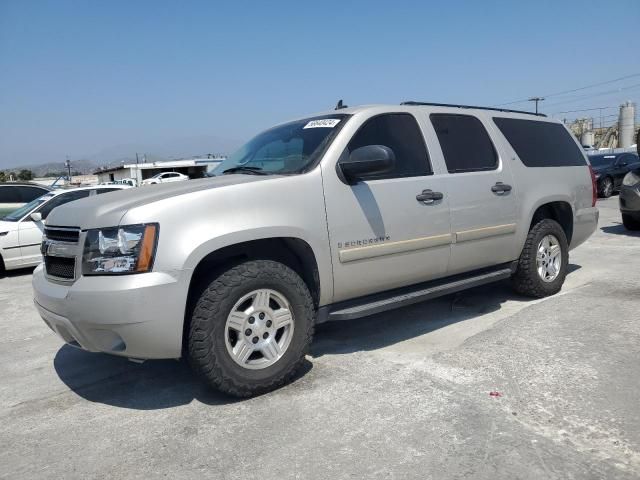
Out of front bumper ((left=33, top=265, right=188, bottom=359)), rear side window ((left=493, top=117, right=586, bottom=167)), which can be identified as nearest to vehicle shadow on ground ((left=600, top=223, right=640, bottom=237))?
rear side window ((left=493, top=117, right=586, bottom=167))

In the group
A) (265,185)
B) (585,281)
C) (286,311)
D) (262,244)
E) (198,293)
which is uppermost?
(265,185)

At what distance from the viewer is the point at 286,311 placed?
3.39 m

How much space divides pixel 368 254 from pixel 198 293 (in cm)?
124

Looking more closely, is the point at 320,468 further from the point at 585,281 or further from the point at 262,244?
the point at 585,281

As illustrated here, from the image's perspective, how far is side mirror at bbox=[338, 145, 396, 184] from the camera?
347 cm

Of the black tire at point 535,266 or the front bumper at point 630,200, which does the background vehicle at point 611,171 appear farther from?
the black tire at point 535,266

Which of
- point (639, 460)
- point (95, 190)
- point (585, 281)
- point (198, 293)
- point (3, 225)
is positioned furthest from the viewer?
point (95, 190)

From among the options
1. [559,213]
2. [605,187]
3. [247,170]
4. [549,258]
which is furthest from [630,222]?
[605,187]

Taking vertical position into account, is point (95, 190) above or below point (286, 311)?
above

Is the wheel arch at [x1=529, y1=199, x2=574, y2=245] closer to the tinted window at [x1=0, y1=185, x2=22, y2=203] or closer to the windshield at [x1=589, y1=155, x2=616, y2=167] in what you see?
the tinted window at [x1=0, y1=185, x2=22, y2=203]

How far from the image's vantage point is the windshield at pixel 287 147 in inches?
149

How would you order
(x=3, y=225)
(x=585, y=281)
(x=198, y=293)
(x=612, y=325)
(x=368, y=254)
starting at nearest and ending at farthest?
(x=198, y=293) → (x=368, y=254) → (x=612, y=325) → (x=585, y=281) → (x=3, y=225)

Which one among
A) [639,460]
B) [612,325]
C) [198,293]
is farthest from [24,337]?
[612,325]

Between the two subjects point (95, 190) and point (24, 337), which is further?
point (95, 190)
